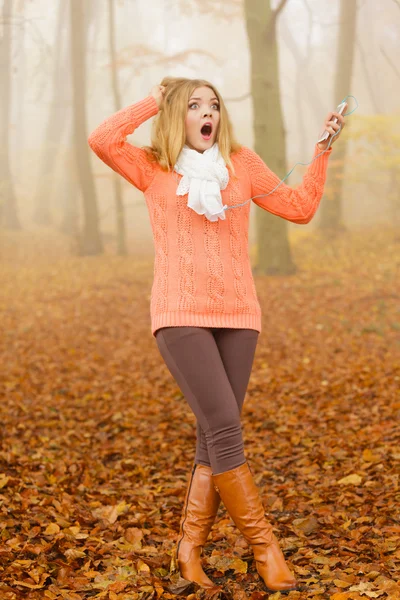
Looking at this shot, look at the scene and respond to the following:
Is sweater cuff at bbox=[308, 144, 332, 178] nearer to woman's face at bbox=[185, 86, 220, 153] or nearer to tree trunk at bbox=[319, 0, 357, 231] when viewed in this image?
woman's face at bbox=[185, 86, 220, 153]

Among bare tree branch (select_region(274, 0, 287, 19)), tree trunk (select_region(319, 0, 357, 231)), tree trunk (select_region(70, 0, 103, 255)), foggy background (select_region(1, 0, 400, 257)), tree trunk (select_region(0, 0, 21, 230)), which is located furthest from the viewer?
tree trunk (select_region(0, 0, 21, 230))

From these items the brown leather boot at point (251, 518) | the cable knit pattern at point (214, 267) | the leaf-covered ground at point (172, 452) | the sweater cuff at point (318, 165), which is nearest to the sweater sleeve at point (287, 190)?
the sweater cuff at point (318, 165)

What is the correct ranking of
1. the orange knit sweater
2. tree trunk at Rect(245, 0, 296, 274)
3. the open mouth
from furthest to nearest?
tree trunk at Rect(245, 0, 296, 274) → the open mouth → the orange knit sweater

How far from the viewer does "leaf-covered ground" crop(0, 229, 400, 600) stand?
3104 mm

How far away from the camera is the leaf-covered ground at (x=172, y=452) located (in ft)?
10.2

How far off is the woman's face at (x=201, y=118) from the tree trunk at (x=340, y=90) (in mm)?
12521

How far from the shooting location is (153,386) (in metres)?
7.00

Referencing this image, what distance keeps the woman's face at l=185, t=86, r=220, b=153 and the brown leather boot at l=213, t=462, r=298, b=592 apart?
1.49m

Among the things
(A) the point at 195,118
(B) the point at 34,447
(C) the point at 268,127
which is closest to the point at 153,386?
(B) the point at 34,447

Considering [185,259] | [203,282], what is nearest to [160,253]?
[185,259]

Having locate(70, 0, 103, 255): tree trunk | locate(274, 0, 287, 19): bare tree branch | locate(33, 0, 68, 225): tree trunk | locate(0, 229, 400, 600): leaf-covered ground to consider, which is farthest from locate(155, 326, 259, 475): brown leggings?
locate(33, 0, 68, 225): tree trunk

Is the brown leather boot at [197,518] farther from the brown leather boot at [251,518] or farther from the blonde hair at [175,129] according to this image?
the blonde hair at [175,129]

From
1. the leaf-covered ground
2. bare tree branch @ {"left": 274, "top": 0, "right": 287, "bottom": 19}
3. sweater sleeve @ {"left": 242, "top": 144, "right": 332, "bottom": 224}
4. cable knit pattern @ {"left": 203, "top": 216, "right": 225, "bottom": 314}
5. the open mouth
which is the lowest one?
the leaf-covered ground

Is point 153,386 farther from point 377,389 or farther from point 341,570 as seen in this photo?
point 341,570
